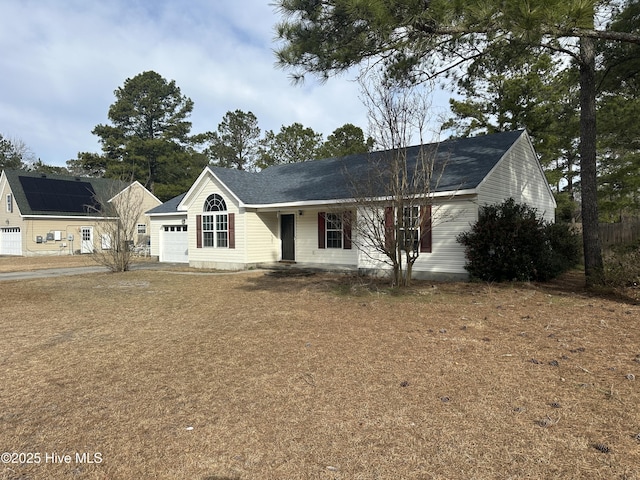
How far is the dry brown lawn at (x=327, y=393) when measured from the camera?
290cm

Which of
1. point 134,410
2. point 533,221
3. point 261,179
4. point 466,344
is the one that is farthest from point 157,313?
point 261,179

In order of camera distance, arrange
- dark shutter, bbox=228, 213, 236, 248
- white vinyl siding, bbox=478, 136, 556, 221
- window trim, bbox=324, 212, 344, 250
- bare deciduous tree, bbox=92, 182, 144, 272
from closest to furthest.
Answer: white vinyl siding, bbox=478, 136, 556, 221, window trim, bbox=324, 212, 344, 250, bare deciduous tree, bbox=92, 182, 144, 272, dark shutter, bbox=228, 213, 236, 248

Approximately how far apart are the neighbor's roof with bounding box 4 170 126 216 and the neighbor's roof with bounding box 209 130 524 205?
14.2m

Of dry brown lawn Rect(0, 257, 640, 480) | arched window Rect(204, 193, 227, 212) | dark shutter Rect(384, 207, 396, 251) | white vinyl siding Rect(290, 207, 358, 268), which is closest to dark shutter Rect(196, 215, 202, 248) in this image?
arched window Rect(204, 193, 227, 212)

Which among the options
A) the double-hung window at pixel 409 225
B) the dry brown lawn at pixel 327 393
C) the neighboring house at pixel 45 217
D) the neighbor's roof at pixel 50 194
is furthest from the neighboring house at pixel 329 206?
the neighbor's roof at pixel 50 194

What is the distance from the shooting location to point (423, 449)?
3.02 m

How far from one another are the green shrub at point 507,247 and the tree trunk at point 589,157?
3.76 ft

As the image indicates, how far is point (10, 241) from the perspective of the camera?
28.8 m

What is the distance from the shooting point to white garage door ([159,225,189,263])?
2014 centimetres

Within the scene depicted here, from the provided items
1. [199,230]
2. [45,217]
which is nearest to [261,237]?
[199,230]

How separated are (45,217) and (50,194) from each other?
269cm

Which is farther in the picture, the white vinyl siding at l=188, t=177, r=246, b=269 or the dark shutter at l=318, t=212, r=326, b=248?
the white vinyl siding at l=188, t=177, r=246, b=269

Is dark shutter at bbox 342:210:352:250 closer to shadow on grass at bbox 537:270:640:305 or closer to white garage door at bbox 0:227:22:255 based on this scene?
shadow on grass at bbox 537:270:640:305

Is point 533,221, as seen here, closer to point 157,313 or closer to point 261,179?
point 157,313
